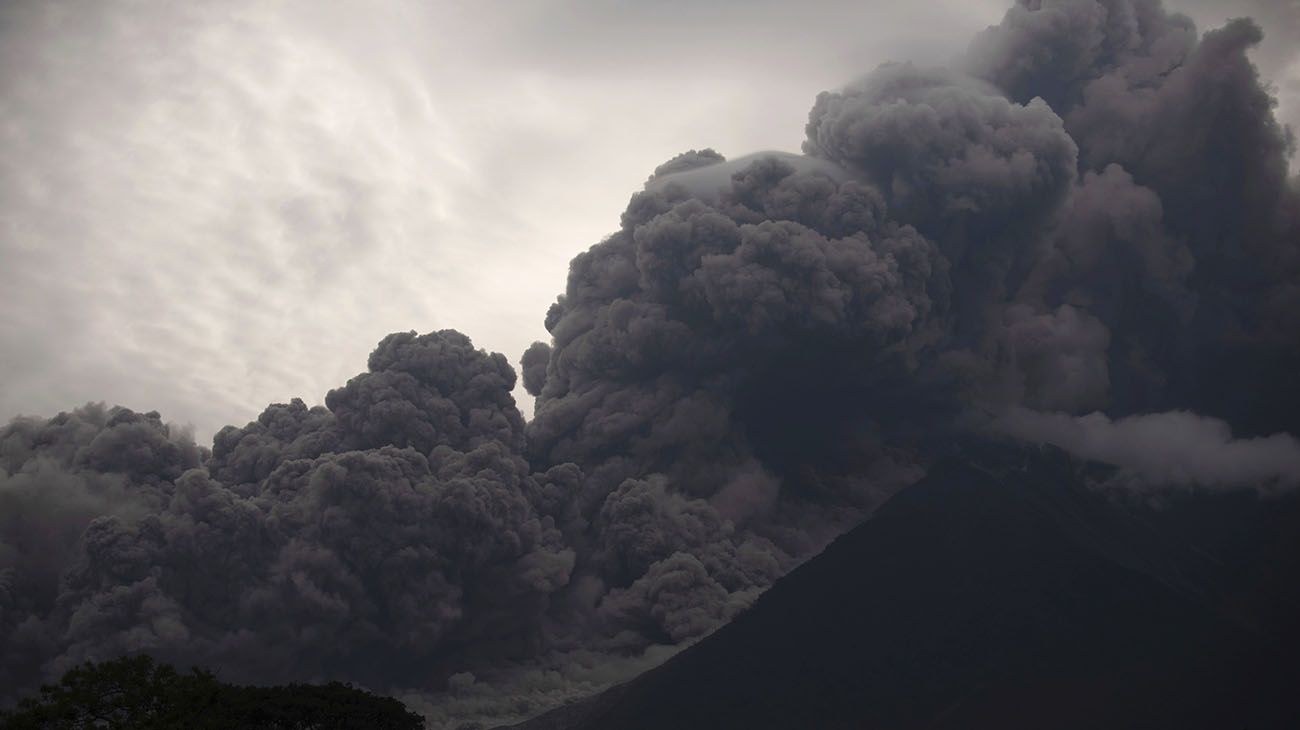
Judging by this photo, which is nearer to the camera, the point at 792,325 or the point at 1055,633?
the point at 1055,633

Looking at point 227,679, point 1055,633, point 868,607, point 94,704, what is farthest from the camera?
point 868,607

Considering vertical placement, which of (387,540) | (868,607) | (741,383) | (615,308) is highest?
(615,308)

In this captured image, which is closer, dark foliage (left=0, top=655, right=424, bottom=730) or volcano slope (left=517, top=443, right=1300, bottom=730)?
dark foliage (left=0, top=655, right=424, bottom=730)

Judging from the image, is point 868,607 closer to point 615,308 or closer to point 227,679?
point 615,308

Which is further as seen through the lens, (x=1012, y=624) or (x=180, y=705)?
(x=1012, y=624)

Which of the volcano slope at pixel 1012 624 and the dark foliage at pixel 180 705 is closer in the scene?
the dark foliage at pixel 180 705

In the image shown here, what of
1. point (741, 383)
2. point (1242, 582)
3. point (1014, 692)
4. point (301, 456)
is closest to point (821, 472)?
point (741, 383)

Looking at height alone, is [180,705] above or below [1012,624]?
above

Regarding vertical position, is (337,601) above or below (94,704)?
above
